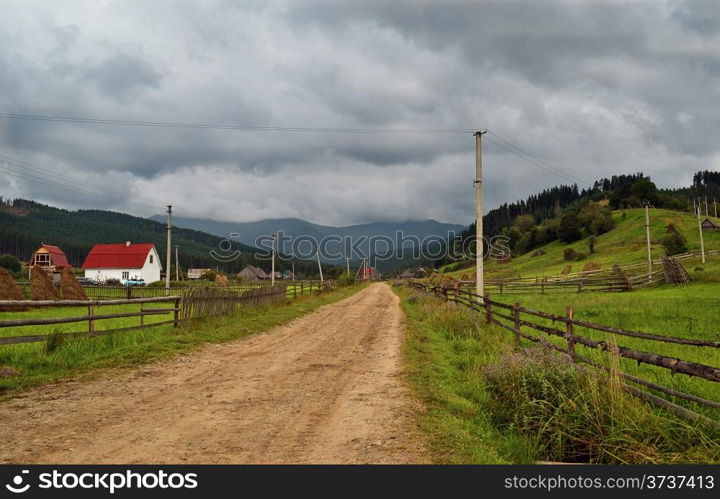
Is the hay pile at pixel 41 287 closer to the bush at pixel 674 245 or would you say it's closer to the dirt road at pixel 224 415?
the dirt road at pixel 224 415

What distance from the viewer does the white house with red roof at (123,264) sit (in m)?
83.3

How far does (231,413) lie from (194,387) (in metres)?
2.05

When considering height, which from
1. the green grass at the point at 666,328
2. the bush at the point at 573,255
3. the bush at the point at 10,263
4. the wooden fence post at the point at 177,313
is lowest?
the green grass at the point at 666,328

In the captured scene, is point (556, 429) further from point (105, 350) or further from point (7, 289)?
point (7, 289)

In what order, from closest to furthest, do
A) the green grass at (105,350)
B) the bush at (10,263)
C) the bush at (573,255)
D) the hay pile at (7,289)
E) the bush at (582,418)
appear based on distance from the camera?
the bush at (582,418) < the green grass at (105,350) < the hay pile at (7,289) < the bush at (573,255) < the bush at (10,263)

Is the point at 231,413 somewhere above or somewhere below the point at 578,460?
above

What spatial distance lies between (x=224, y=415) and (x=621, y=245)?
291 ft

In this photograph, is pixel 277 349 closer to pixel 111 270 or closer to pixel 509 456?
pixel 509 456

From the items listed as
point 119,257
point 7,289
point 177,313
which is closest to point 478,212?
point 177,313

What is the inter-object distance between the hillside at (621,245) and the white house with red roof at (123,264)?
60461mm

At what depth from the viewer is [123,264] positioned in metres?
84.0

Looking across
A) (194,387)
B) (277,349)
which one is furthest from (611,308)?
(194,387)

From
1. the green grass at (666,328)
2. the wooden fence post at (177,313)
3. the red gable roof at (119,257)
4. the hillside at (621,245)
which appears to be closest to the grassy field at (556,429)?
the green grass at (666,328)

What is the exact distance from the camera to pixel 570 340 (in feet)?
30.1
